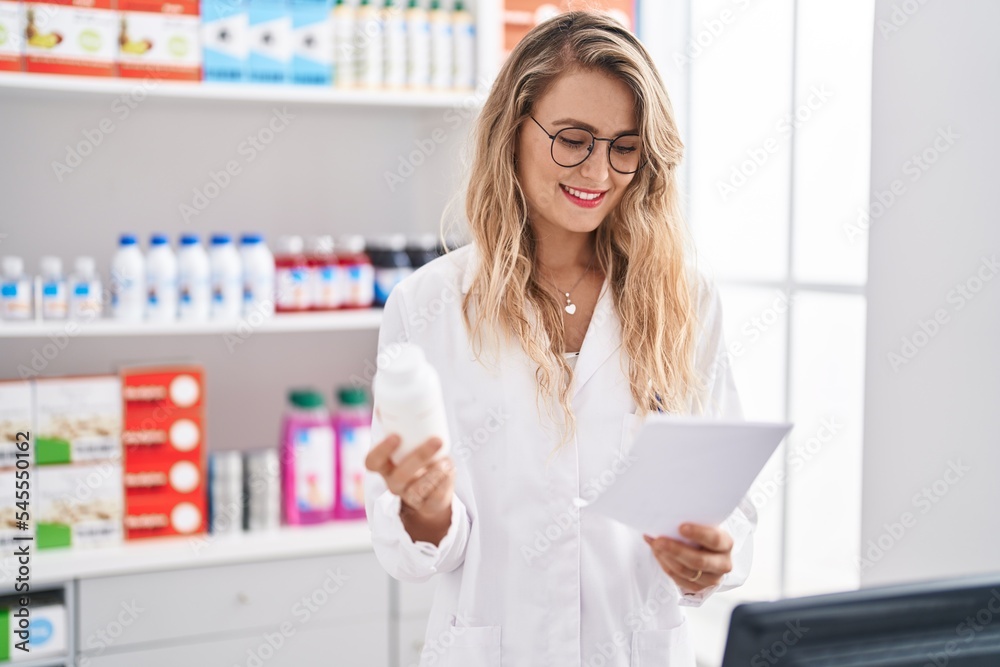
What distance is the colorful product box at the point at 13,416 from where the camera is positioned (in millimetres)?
1989

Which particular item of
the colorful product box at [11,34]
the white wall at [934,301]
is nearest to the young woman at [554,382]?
the white wall at [934,301]

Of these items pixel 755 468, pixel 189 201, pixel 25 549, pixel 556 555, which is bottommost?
pixel 25 549

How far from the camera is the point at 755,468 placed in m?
0.98

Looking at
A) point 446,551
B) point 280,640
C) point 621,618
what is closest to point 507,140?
point 446,551

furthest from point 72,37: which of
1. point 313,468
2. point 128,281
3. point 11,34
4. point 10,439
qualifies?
point 313,468

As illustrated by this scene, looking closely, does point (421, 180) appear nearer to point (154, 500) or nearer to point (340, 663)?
point (154, 500)

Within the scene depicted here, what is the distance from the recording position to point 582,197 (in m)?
1.32

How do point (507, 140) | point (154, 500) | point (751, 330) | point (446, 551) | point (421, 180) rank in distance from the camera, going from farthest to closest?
point (421, 180) < point (751, 330) < point (154, 500) < point (507, 140) < point (446, 551)

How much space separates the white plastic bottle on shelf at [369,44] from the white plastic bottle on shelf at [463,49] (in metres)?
0.20

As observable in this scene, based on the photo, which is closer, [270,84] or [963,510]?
[963,510]

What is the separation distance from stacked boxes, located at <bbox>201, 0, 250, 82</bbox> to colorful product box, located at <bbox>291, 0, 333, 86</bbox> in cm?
12

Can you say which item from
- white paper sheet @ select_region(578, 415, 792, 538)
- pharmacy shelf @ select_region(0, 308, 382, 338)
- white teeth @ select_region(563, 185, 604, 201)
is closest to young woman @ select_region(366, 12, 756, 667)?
white teeth @ select_region(563, 185, 604, 201)

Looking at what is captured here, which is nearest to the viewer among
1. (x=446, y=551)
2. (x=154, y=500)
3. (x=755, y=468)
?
(x=755, y=468)

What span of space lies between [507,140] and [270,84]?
109 cm
